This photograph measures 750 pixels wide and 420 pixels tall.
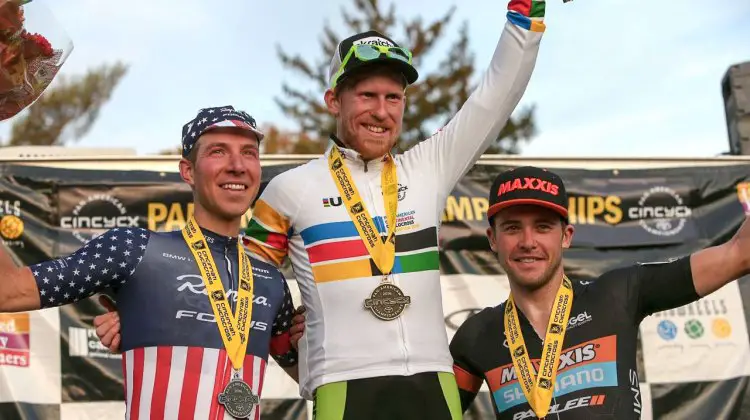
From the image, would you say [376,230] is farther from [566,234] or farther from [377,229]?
[566,234]

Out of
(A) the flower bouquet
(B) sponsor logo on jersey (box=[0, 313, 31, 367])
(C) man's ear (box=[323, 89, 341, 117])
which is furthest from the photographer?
(B) sponsor logo on jersey (box=[0, 313, 31, 367])

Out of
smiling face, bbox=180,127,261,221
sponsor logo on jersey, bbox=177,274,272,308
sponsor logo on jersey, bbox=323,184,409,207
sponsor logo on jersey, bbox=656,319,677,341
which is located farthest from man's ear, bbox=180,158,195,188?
sponsor logo on jersey, bbox=656,319,677,341

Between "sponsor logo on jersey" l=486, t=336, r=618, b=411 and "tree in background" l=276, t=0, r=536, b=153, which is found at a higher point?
"tree in background" l=276, t=0, r=536, b=153

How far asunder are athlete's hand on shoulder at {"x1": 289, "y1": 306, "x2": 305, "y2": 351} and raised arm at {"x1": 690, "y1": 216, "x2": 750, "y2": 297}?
1.36 meters

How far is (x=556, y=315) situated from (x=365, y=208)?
0.76 metres

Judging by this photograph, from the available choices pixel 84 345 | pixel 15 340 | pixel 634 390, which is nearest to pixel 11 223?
pixel 15 340

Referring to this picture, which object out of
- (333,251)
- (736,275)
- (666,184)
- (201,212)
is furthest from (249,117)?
(666,184)

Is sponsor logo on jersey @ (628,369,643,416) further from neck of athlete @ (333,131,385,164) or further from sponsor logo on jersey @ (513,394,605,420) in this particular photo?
neck of athlete @ (333,131,385,164)

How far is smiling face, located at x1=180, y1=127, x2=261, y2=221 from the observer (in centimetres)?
297

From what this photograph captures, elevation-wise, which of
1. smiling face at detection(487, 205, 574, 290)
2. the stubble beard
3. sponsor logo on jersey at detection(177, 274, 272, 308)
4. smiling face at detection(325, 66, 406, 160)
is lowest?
sponsor logo on jersey at detection(177, 274, 272, 308)

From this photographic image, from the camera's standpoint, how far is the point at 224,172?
2.98 m

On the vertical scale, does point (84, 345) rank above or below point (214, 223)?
above

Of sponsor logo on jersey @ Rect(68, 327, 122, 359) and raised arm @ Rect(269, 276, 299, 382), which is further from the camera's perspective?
sponsor logo on jersey @ Rect(68, 327, 122, 359)

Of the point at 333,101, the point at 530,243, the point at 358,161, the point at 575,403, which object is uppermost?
the point at 333,101
